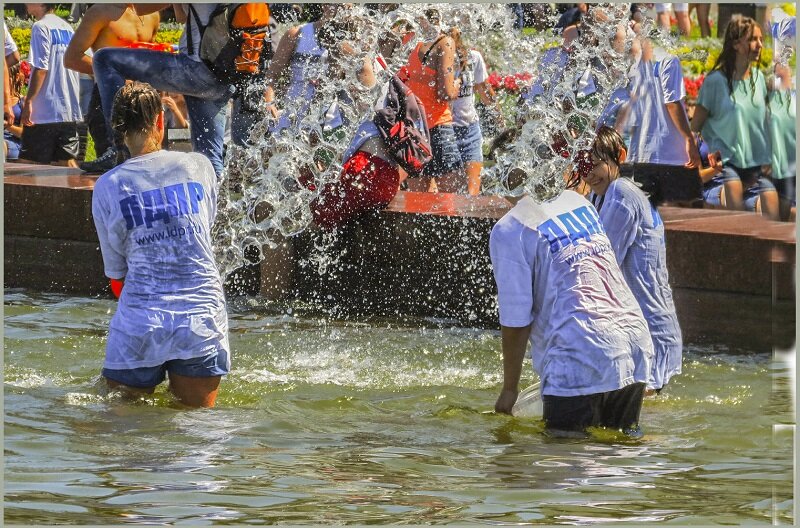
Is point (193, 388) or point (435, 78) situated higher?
point (435, 78)

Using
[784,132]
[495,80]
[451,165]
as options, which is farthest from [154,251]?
[495,80]

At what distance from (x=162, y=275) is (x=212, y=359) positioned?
1.35 ft

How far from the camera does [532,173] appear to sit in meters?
9.64

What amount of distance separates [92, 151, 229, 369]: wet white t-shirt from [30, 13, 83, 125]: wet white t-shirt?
593 cm

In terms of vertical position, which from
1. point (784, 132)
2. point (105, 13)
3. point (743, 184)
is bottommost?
point (743, 184)

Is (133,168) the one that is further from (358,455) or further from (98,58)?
(98,58)

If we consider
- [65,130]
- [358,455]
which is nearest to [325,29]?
[65,130]

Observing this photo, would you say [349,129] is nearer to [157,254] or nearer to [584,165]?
[584,165]

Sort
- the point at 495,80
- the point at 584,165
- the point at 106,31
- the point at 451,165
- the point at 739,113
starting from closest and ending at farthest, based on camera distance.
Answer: the point at 584,165 < the point at 739,113 < the point at 106,31 < the point at 451,165 < the point at 495,80

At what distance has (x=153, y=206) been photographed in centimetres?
543

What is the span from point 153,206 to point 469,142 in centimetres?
474

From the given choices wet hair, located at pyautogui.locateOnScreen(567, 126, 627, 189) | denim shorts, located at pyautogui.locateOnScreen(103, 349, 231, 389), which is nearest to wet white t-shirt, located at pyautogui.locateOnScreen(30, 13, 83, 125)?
denim shorts, located at pyautogui.locateOnScreen(103, 349, 231, 389)

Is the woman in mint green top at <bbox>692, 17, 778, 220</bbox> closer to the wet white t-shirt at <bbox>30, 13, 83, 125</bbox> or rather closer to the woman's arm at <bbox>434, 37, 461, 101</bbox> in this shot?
the woman's arm at <bbox>434, 37, 461, 101</bbox>

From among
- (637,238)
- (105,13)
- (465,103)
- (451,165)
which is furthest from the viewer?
(465,103)
